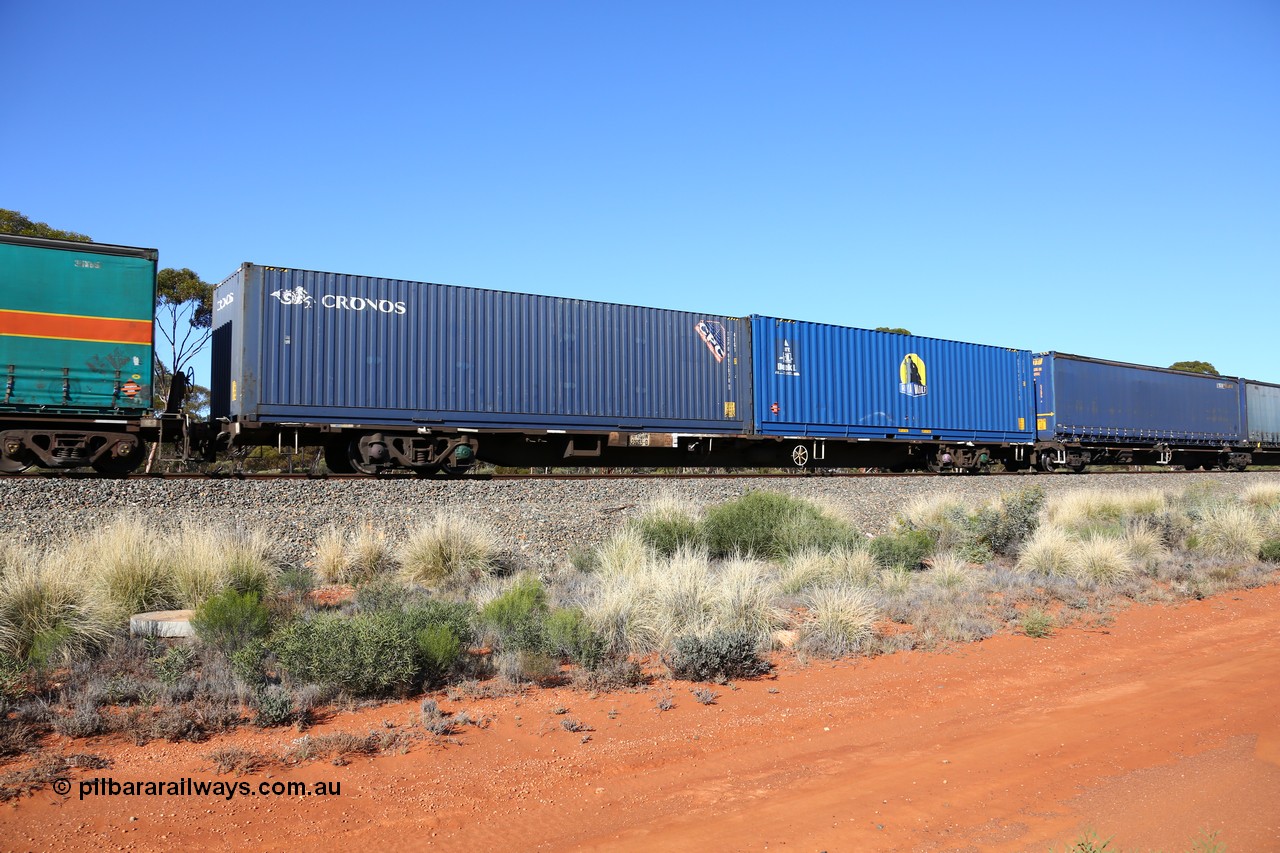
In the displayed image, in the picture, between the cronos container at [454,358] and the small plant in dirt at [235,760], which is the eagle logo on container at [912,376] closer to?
the cronos container at [454,358]

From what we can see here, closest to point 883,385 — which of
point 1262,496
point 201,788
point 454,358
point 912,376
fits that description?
point 912,376

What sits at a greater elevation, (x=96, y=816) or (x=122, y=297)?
(x=122, y=297)

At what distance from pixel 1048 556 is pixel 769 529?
3.61 metres

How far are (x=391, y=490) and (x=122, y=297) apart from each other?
551 centimetres

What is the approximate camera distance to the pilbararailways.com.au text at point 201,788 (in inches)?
163

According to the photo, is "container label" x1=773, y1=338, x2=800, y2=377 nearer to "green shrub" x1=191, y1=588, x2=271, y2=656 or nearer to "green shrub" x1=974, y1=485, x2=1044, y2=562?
"green shrub" x1=974, y1=485, x2=1044, y2=562

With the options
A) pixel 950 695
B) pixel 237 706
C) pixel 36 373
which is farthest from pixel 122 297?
pixel 950 695

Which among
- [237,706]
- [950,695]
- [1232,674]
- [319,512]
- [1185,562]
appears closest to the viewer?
[237,706]

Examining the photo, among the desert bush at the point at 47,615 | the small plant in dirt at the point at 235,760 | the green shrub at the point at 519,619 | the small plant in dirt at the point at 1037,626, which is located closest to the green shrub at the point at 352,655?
the green shrub at the point at 519,619

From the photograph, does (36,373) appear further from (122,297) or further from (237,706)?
(237,706)

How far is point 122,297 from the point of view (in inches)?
522

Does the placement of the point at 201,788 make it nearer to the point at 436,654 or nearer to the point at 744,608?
the point at 436,654

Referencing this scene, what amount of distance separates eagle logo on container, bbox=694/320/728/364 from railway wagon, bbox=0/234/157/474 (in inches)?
416

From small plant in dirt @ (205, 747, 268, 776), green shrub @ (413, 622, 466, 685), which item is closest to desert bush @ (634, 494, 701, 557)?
green shrub @ (413, 622, 466, 685)
